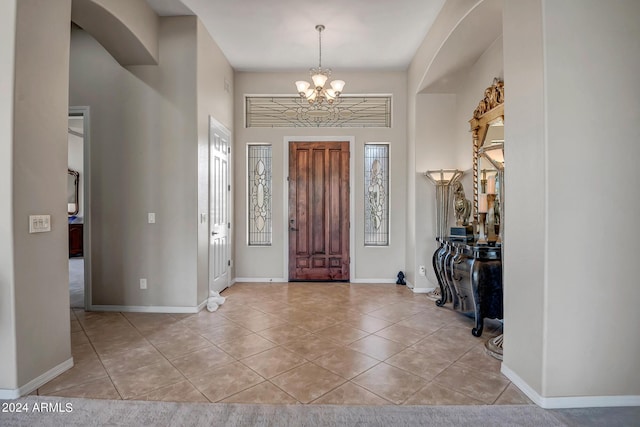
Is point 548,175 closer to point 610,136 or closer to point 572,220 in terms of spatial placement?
point 572,220

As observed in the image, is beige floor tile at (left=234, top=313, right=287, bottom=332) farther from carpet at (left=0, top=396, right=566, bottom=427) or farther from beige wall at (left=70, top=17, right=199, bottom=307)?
carpet at (left=0, top=396, right=566, bottom=427)

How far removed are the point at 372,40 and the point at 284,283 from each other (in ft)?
11.9

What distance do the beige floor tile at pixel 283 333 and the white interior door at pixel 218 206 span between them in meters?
1.25

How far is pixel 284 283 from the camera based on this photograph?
16.6 ft

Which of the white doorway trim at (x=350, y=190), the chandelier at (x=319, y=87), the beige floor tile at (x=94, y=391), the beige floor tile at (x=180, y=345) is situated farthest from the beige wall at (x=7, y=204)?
the white doorway trim at (x=350, y=190)

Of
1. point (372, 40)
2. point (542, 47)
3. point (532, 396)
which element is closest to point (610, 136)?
point (542, 47)

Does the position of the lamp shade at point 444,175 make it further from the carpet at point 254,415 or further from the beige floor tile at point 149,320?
the beige floor tile at point 149,320

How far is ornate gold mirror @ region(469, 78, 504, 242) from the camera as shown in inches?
130

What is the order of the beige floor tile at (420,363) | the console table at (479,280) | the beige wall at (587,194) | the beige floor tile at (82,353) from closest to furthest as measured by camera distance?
the beige wall at (587,194)
the beige floor tile at (420,363)
the beige floor tile at (82,353)
the console table at (479,280)

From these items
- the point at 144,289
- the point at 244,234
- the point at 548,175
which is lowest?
the point at 144,289

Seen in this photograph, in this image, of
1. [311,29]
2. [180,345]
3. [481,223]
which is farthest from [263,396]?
[311,29]

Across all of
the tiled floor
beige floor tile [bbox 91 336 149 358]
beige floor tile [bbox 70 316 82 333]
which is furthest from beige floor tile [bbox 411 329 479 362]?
beige floor tile [bbox 70 316 82 333]

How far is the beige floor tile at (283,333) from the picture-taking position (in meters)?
2.92

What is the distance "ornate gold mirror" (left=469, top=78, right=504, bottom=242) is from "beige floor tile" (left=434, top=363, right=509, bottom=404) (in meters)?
1.38
